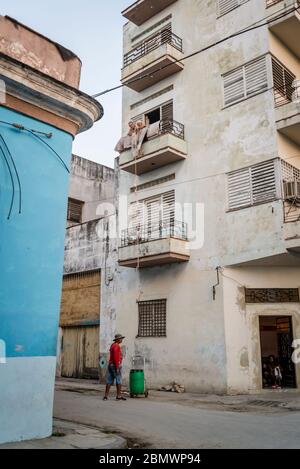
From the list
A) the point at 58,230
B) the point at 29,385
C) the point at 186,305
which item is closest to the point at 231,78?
the point at 186,305

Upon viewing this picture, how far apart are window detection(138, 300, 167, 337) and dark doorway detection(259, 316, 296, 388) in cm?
356

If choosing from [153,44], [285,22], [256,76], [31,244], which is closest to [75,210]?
[153,44]

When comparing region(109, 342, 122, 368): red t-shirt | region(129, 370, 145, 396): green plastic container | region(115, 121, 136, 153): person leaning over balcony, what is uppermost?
region(115, 121, 136, 153): person leaning over balcony

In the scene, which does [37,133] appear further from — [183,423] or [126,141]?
[126,141]

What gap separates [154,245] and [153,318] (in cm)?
293

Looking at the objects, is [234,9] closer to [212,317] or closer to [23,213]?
[212,317]

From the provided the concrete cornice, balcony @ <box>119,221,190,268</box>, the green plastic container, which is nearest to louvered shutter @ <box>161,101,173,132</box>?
balcony @ <box>119,221,190,268</box>

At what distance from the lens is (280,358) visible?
49.9ft

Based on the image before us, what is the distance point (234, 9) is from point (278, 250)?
950 cm

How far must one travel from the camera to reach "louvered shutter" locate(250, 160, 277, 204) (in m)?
13.9

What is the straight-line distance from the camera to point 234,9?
16391mm

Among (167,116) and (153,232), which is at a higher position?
(167,116)

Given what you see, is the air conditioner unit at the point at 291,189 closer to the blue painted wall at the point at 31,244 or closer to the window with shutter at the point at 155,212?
the window with shutter at the point at 155,212

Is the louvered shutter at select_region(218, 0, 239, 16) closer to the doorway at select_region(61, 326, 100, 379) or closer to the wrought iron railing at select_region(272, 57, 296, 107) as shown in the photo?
the wrought iron railing at select_region(272, 57, 296, 107)
